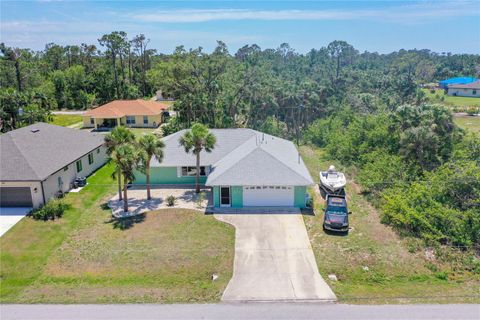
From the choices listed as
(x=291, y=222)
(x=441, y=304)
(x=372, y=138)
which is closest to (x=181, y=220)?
(x=291, y=222)

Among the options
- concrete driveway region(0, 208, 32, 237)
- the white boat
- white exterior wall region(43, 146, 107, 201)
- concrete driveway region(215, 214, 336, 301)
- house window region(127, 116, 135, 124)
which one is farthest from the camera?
house window region(127, 116, 135, 124)

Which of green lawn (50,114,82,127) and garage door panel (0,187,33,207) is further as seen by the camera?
green lawn (50,114,82,127)

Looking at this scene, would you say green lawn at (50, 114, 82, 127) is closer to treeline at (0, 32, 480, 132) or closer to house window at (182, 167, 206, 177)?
treeline at (0, 32, 480, 132)

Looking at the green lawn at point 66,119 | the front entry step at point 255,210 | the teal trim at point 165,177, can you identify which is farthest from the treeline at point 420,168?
the green lawn at point 66,119
